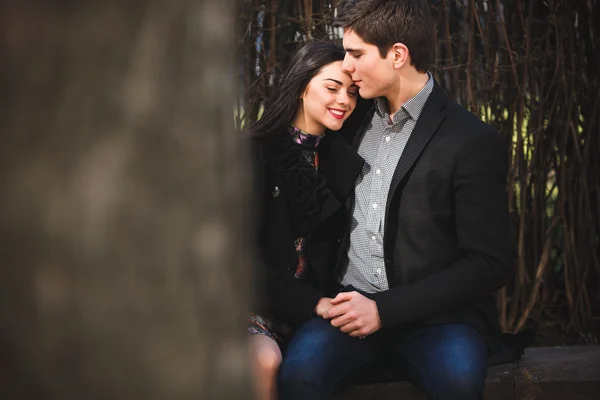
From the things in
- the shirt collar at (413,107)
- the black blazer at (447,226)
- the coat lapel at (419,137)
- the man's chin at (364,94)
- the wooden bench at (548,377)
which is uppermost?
the man's chin at (364,94)

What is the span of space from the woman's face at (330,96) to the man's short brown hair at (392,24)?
153mm

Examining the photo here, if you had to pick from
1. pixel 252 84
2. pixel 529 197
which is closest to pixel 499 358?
pixel 529 197

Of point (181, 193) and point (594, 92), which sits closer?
point (181, 193)

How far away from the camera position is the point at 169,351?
104 cm

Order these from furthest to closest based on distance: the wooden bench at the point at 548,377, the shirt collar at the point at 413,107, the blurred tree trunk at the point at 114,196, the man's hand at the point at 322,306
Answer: the wooden bench at the point at 548,377
the shirt collar at the point at 413,107
the man's hand at the point at 322,306
the blurred tree trunk at the point at 114,196

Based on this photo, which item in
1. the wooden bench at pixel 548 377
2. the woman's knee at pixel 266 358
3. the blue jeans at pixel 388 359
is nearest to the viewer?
the blue jeans at pixel 388 359

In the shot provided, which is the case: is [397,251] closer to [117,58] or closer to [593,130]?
[593,130]

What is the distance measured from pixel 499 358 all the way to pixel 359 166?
0.82 metres

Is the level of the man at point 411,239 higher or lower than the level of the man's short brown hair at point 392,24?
lower

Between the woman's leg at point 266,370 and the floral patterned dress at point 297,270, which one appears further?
the floral patterned dress at point 297,270

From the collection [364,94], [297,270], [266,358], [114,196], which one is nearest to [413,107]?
[364,94]

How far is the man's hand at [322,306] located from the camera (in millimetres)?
2832

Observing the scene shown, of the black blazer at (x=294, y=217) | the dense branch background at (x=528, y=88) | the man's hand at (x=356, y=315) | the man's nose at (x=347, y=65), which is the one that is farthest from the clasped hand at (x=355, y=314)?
the dense branch background at (x=528, y=88)

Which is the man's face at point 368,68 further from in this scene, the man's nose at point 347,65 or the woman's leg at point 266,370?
the woman's leg at point 266,370
